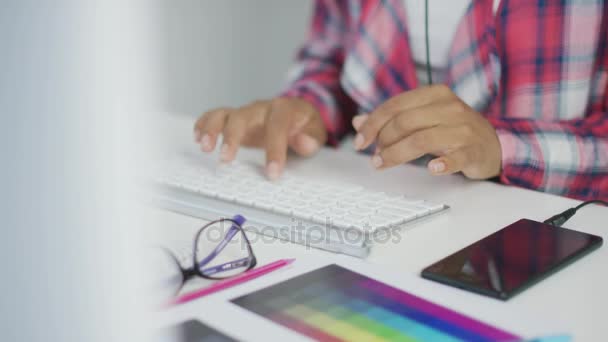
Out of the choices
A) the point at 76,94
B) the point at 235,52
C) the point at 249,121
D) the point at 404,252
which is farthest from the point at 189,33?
the point at 76,94

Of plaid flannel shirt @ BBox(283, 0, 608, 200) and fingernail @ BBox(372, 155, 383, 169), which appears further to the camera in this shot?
plaid flannel shirt @ BBox(283, 0, 608, 200)

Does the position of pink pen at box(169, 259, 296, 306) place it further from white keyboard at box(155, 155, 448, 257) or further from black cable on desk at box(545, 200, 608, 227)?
black cable on desk at box(545, 200, 608, 227)

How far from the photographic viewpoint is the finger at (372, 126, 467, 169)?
0.66 metres

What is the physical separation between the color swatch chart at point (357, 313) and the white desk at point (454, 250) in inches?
0.5

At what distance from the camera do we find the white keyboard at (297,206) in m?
0.54

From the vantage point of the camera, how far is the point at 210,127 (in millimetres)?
854

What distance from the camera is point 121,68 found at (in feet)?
0.68

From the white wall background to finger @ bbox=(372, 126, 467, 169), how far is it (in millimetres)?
1759

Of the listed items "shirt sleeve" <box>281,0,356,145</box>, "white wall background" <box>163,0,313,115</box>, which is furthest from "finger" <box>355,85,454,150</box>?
"white wall background" <box>163,0,313,115</box>

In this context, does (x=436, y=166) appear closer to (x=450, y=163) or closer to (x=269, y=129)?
A: (x=450, y=163)

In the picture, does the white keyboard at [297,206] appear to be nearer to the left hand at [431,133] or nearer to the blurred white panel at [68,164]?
the left hand at [431,133]

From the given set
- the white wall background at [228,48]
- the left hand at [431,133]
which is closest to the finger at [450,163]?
the left hand at [431,133]

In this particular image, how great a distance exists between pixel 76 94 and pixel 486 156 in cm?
58

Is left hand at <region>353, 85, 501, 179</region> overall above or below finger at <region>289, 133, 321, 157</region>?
above
